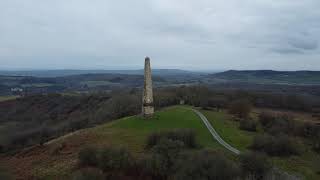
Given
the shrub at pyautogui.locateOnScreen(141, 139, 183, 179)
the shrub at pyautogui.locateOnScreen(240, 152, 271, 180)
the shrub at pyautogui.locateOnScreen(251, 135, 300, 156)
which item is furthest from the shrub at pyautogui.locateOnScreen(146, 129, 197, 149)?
the shrub at pyautogui.locateOnScreen(240, 152, 271, 180)

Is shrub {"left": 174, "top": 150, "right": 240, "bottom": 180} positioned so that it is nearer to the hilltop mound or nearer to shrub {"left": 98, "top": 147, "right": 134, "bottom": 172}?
shrub {"left": 98, "top": 147, "right": 134, "bottom": 172}

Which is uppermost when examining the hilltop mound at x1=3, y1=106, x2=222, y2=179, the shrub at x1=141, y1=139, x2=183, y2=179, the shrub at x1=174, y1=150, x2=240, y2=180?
the shrub at x1=174, y1=150, x2=240, y2=180

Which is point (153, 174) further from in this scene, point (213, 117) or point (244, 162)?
point (213, 117)

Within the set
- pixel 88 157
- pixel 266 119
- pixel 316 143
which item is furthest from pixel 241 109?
pixel 88 157

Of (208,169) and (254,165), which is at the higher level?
(208,169)

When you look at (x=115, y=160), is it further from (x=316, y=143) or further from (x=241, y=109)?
(x=241, y=109)

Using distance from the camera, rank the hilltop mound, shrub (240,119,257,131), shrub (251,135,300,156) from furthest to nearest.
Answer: shrub (240,119,257,131) → shrub (251,135,300,156) → the hilltop mound

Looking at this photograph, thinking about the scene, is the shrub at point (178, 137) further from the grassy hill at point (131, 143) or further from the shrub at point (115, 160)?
the shrub at point (115, 160)
